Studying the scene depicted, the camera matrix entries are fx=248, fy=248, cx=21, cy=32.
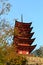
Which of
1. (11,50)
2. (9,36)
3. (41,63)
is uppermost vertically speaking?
(9,36)

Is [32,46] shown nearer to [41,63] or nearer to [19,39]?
[19,39]

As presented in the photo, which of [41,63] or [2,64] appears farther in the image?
[41,63]

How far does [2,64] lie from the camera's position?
18250mm

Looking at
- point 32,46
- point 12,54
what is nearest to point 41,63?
point 32,46

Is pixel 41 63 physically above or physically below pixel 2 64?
below

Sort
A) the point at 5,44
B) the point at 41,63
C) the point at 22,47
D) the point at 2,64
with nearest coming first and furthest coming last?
the point at 5,44, the point at 2,64, the point at 41,63, the point at 22,47

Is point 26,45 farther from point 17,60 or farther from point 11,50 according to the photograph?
point 11,50

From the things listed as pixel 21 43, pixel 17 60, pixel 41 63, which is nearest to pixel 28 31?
pixel 21 43

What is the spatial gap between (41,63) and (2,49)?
59.0 ft

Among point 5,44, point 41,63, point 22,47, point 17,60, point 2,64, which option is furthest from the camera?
point 22,47

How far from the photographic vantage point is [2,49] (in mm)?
17234

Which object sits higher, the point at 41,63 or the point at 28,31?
the point at 28,31

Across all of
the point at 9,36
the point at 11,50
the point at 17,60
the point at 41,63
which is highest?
the point at 9,36

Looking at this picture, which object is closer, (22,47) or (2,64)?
(2,64)
